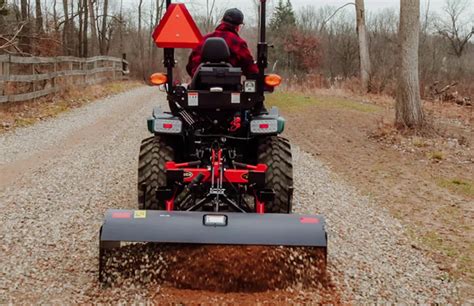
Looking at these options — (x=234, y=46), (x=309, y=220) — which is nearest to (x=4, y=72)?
(x=234, y=46)

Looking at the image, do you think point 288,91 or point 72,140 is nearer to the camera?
point 72,140

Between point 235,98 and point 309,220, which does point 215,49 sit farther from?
point 309,220

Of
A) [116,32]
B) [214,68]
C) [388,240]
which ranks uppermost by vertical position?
[116,32]

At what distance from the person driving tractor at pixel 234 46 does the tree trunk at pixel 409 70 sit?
6.74 meters

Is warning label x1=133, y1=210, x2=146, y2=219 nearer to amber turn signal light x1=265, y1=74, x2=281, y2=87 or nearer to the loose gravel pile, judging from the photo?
the loose gravel pile

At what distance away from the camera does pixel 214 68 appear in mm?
4871

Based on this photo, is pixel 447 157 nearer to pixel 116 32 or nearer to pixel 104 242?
pixel 104 242

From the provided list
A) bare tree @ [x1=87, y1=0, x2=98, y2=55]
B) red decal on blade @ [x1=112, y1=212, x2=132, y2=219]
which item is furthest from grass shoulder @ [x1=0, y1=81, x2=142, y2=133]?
bare tree @ [x1=87, y1=0, x2=98, y2=55]

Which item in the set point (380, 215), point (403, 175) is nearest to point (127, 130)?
point (403, 175)

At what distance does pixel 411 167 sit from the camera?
29.2ft

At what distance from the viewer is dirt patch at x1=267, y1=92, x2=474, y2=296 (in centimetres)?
549

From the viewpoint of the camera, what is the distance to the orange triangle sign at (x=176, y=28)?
4852 millimetres

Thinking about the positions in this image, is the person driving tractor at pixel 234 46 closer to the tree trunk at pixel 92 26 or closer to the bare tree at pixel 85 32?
the bare tree at pixel 85 32

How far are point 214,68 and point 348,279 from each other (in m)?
2.11
